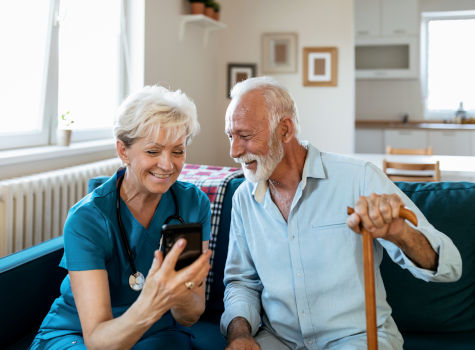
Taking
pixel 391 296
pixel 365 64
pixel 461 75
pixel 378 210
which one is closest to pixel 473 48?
pixel 461 75

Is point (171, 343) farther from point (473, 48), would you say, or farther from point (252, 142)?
point (473, 48)

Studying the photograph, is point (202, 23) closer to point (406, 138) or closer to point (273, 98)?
point (406, 138)

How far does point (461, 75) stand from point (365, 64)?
128 centimetres

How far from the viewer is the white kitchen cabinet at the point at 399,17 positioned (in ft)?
21.4

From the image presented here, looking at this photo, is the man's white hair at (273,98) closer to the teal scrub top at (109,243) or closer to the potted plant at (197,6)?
the teal scrub top at (109,243)

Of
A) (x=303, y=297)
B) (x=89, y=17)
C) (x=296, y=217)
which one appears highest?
(x=89, y=17)

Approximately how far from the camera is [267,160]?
156 centimetres

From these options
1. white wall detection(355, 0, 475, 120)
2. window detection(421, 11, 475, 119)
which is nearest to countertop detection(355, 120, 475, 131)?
white wall detection(355, 0, 475, 120)

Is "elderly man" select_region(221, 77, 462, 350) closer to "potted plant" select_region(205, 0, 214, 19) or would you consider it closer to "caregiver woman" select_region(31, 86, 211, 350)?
"caregiver woman" select_region(31, 86, 211, 350)

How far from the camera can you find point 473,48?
22.3ft

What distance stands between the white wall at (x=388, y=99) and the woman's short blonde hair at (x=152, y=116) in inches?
235

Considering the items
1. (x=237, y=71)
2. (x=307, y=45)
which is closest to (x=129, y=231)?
(x=237, y=71)

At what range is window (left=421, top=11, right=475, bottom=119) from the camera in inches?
267

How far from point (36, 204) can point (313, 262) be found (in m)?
1.43
